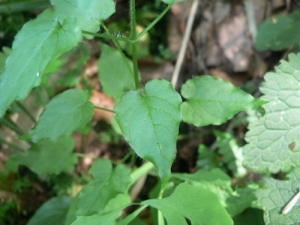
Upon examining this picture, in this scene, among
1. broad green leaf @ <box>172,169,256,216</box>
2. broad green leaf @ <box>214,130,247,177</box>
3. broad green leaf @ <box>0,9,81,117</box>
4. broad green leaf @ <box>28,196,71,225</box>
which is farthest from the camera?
broad green leaf @ <box>214,130,247,177</box>

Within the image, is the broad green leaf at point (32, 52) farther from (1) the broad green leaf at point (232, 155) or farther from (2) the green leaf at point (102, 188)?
(1) the broad green leaf at point (232, 155)

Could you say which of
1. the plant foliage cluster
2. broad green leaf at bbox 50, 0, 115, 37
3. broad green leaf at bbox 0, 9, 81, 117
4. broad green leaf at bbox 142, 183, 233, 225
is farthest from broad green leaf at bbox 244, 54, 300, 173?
broad green leaf at bbox 0, 9, 81, 117

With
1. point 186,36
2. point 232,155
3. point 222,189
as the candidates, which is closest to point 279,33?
point 186,36

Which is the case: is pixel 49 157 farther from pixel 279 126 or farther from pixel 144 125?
pixel 279 126

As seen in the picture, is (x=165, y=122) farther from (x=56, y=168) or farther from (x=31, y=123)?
(x=31, y=123)

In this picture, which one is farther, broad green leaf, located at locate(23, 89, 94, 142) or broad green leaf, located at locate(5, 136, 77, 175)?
broad green leaf, located at locate(5, 136, 77, 175)

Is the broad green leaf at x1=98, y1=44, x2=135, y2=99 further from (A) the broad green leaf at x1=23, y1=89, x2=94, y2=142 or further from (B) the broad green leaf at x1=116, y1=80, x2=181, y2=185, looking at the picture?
(B) the broad green leaf at x1=116, y1=80, x2=181, y2=185

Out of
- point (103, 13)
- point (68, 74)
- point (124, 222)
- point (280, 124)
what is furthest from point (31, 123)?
point (280, 124)
